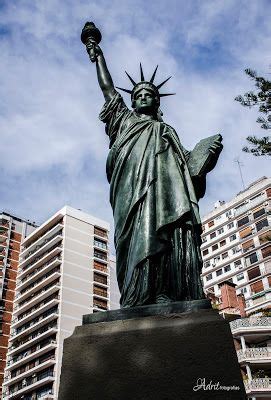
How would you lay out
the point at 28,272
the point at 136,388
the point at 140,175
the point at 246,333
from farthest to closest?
the point at 28,272, the point at 246,333, the point at 140,175, the point at 136,388

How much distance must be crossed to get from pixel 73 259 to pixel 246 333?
3372cm

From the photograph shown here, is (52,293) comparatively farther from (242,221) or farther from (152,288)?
(152,288)

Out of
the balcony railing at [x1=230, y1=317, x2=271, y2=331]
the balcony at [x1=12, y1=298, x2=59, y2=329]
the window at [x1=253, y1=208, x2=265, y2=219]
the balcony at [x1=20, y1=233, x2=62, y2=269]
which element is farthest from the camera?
the balcony at [x1=20, y1=233, x2=62, y2=269]

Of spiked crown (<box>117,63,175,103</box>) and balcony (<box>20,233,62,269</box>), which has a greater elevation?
balcony (<box>20,233,62,269</box>)

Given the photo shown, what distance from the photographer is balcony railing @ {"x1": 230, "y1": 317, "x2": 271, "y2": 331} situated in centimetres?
3660

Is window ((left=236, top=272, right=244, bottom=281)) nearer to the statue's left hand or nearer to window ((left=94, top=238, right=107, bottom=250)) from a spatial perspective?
window ((left=94, top=238, right=107, bottom=250))

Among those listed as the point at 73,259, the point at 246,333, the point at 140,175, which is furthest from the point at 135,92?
the point at 73,259

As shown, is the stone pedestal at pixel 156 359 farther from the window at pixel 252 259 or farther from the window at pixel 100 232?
the window at pixel 100 232

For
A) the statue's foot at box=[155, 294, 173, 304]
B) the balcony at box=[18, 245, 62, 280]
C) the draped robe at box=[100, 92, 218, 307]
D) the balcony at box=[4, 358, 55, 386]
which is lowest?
the statue's foot at box=[155, 294, 173, 304]

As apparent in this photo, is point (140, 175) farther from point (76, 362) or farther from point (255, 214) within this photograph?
point (255, 214)

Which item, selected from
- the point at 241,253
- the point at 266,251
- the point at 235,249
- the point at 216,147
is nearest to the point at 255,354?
the point at 266,251

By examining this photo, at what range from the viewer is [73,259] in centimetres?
6500

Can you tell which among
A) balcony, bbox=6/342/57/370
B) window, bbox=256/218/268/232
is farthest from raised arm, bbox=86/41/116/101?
window, bbox=256/218/268/232

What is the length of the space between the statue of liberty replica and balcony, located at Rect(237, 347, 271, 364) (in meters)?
31.8
